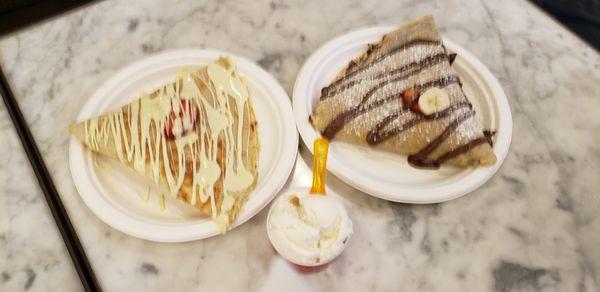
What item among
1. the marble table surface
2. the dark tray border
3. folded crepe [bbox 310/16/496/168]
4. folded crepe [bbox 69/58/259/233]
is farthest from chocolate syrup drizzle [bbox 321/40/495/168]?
the dark tray border

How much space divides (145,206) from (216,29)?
66 centimetres

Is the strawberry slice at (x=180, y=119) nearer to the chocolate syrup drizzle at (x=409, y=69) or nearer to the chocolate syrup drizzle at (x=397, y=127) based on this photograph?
the chocolate syrup drizzle at (x=409, y=69)

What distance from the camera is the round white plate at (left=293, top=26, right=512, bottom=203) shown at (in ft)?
3.72

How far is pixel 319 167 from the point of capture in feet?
3.72

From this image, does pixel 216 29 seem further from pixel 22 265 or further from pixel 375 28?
pixel 22 265

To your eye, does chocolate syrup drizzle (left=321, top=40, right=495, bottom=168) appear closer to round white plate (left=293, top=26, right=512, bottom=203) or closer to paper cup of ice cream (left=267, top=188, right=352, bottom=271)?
round white plate (left=293, top=26, right=512, bottom=203)

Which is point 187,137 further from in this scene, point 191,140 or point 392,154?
point 392,154

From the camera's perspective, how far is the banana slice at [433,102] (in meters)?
1.19

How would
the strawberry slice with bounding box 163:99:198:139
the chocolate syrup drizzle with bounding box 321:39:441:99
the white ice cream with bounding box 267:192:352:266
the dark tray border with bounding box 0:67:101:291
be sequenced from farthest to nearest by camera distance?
the chocolate syrup drizzle with bounding box 321:39:441:99
the strawberry slice with bounding box 163:99:198:139
the dark tray border with bounding box 0:67:101:291
the white ice cream with bounding box 267:192:352:266

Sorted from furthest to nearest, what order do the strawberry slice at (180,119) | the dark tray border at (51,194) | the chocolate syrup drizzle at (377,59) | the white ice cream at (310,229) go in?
1. the chocolate syrup drizzle at (377,59)
2. the strawberry slice at (180,119)
3. the dark tray border at (51,194)
4. the white ice cream at (310,229)

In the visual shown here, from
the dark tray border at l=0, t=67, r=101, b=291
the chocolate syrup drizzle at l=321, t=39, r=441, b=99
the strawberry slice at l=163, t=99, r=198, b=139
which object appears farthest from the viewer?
the chocolate syrup drizzle at l=321, t=39, r=441, b=99

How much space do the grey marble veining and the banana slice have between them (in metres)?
0.95

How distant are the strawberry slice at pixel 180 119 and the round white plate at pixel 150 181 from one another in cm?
15

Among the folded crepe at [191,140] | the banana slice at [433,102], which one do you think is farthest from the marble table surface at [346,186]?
the banana slice at [433,102]
